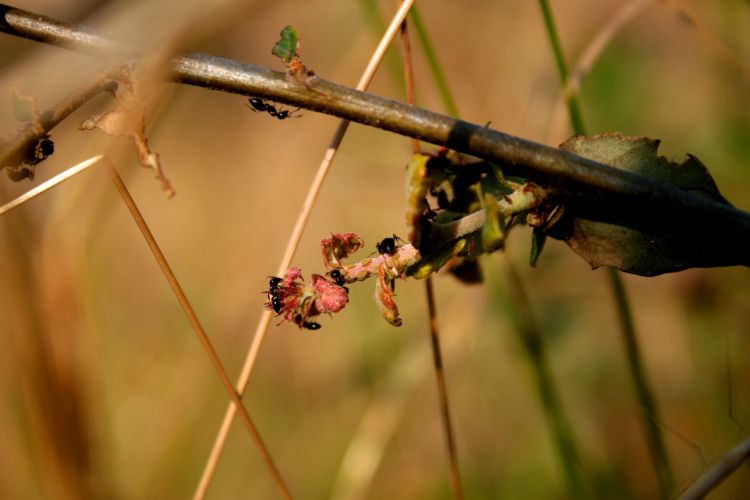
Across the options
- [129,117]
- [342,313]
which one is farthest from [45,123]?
[342,313]

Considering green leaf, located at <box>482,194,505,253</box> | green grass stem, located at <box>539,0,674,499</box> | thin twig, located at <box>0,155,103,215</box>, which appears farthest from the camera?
green grass stem, located at <box>539,0,674,499</box>

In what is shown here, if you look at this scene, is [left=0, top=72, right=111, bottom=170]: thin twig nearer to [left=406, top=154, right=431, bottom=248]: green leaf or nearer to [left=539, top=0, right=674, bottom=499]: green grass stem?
[left=406, top=154, right=431, bottom=248]: green leaf

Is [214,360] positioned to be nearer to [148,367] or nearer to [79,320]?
[79,320]

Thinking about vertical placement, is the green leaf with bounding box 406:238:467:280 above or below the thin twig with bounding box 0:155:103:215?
below

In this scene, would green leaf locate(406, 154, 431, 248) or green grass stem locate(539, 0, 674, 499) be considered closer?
green leaf locate(406, 154, 431, 248)

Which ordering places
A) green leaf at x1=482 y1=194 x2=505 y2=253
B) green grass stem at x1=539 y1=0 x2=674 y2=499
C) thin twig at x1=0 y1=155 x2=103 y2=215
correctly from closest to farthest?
green leaf at x1=482 y1=194 x2=505 y2=253 < thin twig at x1=0 y1=155 x2=103 y2=215 < green grass stem at x1=539 y1=0 x2=674 y2=499

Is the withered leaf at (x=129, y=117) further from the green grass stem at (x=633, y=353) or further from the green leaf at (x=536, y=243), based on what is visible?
the green grass stem at (x=633, y=353)

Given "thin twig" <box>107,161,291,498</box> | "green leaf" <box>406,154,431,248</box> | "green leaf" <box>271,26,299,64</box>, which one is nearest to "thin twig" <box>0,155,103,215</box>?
"thin twig" <box>107,161,291,498</box>

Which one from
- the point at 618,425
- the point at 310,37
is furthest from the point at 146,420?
the point at 310,37
